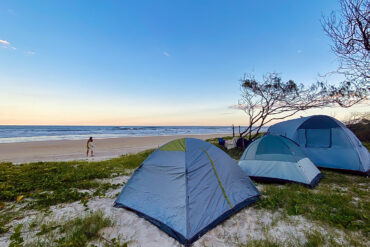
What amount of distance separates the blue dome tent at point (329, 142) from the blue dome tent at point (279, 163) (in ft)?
5.07

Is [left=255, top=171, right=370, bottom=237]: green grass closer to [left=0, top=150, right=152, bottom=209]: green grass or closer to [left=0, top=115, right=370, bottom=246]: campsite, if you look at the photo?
[left=0, top=115, right=370, bottom=246]: campsite

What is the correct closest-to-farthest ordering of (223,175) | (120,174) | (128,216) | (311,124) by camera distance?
(128,216) < (223,175) < (120,174) < (311,124)

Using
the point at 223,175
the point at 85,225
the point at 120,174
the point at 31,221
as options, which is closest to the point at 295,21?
the point at 223,175

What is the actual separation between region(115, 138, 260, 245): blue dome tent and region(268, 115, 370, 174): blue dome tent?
4.57 meters

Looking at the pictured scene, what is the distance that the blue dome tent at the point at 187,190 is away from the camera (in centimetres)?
288

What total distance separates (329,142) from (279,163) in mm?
3259

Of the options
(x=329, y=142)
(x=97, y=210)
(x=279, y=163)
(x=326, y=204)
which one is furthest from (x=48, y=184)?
(x=329, y=142)

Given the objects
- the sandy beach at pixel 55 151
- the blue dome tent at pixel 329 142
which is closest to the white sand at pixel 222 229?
the blue dome tent at pixel 329 142

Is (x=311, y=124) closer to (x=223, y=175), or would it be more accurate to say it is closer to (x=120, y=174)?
(x=223, y=175)

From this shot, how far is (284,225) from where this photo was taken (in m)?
3.02

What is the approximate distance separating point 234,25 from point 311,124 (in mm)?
7829

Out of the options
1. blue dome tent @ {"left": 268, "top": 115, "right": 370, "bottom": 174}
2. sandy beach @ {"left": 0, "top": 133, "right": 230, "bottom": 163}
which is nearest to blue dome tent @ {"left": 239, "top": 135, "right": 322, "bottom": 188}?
blue dome tent @ {"left": 268, "top": 115, "right": 370, "bottom": 174}

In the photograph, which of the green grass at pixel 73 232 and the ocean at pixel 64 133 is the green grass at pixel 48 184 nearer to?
the green grass at pixel 73 232

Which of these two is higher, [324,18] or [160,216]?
[324,18]
